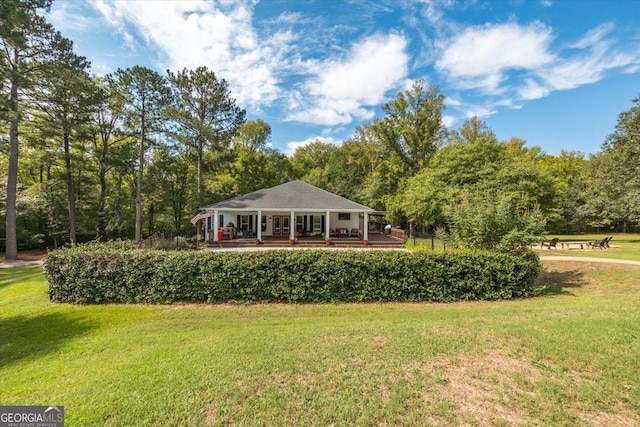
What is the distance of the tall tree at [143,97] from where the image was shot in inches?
770

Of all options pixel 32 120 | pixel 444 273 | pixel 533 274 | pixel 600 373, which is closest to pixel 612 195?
pixel 533 274

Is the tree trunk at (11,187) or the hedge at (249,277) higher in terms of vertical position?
the tree trunk at (11,187)

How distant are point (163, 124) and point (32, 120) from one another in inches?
299

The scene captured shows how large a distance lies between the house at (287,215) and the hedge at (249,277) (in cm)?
1090

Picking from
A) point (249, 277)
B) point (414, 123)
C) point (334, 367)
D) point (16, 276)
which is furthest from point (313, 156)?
point (334, 367)

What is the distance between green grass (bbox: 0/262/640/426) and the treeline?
577cm

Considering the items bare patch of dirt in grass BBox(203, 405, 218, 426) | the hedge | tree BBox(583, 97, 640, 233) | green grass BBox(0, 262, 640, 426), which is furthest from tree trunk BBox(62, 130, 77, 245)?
tree BBox(583, 97, 640, 233)

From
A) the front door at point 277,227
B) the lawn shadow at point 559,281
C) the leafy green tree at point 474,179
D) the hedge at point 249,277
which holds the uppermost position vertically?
the leafy green tree at point 474,179

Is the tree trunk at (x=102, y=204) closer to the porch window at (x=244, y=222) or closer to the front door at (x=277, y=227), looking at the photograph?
the porch window at (x=244, y=222)

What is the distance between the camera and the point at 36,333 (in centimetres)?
634

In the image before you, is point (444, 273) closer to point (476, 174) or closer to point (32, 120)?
point (476, 174)

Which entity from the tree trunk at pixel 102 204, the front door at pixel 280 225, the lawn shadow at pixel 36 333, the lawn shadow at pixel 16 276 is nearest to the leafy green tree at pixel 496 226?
the lawn shadow at pixel 36 333

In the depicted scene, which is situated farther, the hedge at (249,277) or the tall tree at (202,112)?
the tall tree at (202,112)

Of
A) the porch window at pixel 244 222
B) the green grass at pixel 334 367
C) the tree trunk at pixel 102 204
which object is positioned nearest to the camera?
the green grass at pixel 334 367
